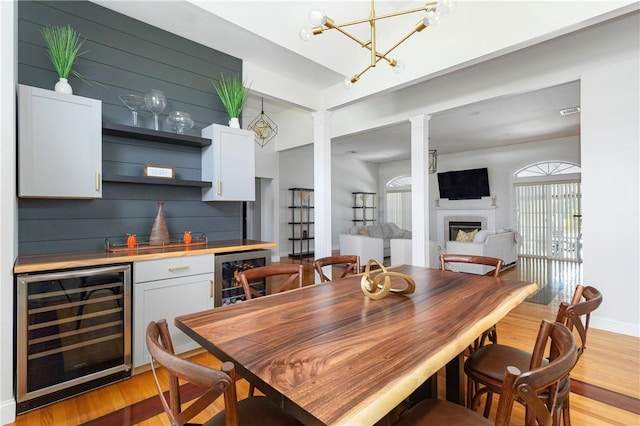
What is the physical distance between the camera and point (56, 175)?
2254 millimetres

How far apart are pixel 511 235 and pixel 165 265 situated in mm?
7047

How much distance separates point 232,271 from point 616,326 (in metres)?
3.96

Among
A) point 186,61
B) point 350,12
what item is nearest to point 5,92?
point 186,61

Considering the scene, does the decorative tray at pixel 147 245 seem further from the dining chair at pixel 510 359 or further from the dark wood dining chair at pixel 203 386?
the dining chair at pixel 510 359

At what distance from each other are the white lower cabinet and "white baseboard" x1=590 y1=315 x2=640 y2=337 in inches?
156

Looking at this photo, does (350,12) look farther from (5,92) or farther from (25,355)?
(25,355)

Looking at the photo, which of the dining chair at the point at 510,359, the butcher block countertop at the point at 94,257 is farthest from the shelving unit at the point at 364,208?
the dining chair at the point at 510,359

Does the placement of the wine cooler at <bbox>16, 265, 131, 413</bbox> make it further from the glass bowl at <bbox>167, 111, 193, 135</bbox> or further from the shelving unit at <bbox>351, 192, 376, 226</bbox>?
the shelving unit at <bbox>351, 192, 376, 226</bbox>

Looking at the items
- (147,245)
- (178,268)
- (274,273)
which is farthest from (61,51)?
(274,273)

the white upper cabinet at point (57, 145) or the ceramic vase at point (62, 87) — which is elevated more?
the ceramic vase at point (62, 87)

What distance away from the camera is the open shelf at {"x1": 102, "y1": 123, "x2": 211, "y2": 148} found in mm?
2643

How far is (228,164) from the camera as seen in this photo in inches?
129

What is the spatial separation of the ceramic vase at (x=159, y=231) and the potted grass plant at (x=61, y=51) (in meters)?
1.17

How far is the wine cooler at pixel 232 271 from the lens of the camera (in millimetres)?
2830
